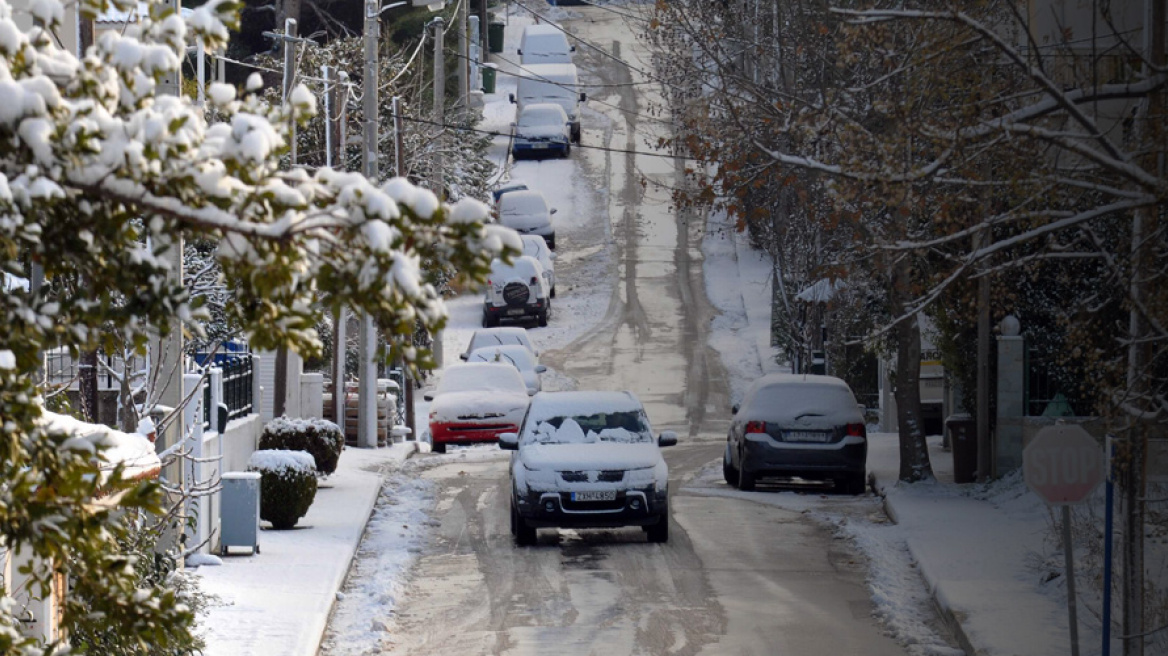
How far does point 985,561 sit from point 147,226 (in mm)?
12637

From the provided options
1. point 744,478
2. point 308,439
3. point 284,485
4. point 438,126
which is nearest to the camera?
point 284,485

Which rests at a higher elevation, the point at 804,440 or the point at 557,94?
the point at 557,94

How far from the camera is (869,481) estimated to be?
2294 cm

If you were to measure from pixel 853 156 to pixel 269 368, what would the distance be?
50.1ft

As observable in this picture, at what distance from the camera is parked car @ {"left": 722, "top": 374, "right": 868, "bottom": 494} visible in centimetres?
2114

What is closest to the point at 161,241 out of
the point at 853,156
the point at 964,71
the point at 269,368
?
the point at 853,156

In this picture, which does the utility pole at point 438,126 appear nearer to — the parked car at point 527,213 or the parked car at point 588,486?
the parked car at point 527,213

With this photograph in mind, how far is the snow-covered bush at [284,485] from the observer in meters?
17.1

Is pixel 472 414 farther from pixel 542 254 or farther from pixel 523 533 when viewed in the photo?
pixel 542 254

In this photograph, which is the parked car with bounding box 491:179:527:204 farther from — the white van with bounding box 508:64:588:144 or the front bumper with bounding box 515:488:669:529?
the front bumper with bounding box 515:488:669:529

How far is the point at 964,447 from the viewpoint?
21891mm


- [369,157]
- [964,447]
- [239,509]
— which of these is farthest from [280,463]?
[369,157]

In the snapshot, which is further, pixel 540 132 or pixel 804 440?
pixel 540 132

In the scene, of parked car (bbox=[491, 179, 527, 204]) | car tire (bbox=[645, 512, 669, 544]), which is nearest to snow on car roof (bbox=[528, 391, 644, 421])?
car tire (bbox=[645, 512, 669, 544])
